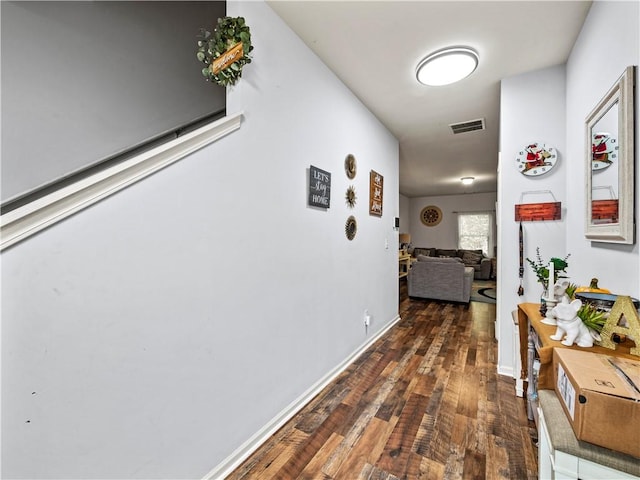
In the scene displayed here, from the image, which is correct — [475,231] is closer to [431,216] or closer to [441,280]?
[431,216]

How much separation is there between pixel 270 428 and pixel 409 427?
2.75 ft

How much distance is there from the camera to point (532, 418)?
161cm

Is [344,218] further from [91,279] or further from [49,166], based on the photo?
[49,166]

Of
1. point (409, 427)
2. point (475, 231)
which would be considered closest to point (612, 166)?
point (409, 427)

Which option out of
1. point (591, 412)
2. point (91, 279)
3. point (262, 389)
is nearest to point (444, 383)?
point (262, 389)

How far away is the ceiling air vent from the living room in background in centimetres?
556

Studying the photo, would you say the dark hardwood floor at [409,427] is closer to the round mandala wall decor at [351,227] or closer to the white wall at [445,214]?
the round mandala wall decor at [351,227]

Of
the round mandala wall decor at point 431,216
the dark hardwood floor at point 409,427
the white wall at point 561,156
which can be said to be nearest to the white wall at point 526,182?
the white wall at point 561,156

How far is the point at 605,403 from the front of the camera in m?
0.63

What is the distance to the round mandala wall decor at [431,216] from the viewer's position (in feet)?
28.1

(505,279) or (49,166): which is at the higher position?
(49,166)

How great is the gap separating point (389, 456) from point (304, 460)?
0.45m

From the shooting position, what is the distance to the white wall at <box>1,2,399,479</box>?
0.77 m

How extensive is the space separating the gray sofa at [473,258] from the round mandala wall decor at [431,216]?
3.17 ft
